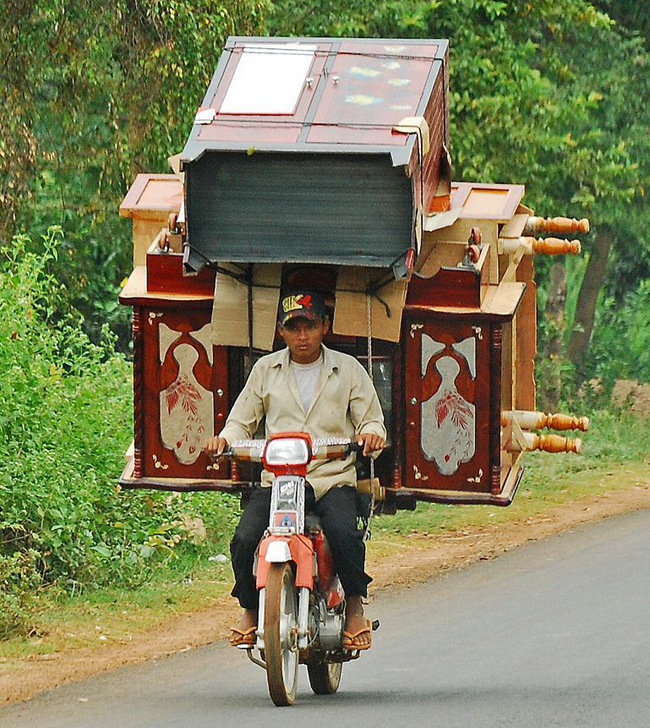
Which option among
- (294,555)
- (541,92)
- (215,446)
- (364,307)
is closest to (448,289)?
(364,307)

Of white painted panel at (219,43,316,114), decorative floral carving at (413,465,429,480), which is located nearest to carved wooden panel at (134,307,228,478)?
decorative floral carving at (413,465,429,480)

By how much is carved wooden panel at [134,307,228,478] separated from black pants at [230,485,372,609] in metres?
0.75

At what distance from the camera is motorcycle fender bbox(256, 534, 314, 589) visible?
5.96 meters

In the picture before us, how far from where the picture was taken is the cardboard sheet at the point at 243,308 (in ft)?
22.2

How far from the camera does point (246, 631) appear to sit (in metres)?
6.20

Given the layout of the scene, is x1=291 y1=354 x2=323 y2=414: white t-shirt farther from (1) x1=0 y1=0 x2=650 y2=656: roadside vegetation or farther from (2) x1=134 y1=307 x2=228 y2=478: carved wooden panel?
(1) x1=0 y1=0 x2=650 y2=656: roadside vegetation

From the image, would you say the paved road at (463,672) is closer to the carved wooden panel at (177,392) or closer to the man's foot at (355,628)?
the man's foot at (355,628)

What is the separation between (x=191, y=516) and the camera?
11.0 meters

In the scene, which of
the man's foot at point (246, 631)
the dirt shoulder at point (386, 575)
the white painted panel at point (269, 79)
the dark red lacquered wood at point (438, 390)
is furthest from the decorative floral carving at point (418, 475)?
the dirt shoulder at point (386, 575)

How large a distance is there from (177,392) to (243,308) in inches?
22.0

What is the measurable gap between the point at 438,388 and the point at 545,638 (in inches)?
76.9

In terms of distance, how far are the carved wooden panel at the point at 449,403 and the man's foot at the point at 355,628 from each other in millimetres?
721

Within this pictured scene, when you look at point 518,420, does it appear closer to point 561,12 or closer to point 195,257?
point 195,257

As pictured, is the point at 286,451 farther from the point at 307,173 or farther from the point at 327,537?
the point at 307,173
